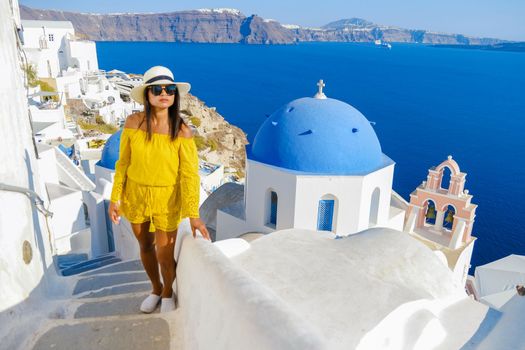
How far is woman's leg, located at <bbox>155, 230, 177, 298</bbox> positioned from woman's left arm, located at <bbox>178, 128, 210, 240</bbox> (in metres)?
0.24

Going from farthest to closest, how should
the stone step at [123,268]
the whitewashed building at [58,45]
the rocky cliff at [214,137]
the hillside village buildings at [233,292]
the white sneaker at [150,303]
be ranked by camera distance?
the whitewashed building at [58,45] < the rocky cliff at [214,137] < the stone step at [123,268] < the white sneaker at [150,303] < the hillside village buildings at [233,292]

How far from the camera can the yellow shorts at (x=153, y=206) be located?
2.90 meters

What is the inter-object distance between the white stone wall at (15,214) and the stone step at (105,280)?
45 centimetres

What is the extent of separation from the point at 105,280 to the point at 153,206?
2032mm

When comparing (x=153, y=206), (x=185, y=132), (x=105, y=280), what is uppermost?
(x=185, y=132)

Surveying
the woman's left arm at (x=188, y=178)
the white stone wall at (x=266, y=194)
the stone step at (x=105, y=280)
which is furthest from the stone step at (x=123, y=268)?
the white stone wall at (x=266, y=194)

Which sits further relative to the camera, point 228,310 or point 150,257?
point 150,257

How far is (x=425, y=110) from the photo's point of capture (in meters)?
55.7

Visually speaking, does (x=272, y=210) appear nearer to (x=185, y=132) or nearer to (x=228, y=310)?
(x=185, y=132)

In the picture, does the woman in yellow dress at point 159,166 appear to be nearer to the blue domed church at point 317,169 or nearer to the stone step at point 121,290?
the stone step at point 121,290

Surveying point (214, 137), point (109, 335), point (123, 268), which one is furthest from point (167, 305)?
point (214, 137)

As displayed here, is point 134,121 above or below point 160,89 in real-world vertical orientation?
below

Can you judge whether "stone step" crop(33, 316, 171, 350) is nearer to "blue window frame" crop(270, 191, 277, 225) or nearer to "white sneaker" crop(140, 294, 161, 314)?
"white sneaker" crop(140, 294, 161, 314)

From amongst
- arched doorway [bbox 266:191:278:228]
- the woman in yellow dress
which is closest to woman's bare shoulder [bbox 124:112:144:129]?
the woman in yellow dress
